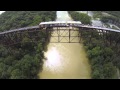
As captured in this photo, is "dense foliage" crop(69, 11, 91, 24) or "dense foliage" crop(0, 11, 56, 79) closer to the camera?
"dense foliage" crop(0, 11, 56, 79)

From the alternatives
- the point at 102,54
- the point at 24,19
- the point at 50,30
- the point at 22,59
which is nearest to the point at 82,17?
the point at 24,19

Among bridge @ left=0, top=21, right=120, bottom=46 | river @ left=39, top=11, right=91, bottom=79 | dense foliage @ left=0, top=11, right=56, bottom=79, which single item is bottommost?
river @ left=39, top=11, right=91, bottom=79

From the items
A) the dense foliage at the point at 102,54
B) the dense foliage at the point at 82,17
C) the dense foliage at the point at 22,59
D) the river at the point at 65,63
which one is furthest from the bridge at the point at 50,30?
the dense foliage at the point at 82,17

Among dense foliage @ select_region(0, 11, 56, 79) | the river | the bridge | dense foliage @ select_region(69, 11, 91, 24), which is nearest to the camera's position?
dense foliage @ select_region(0, 11, 56, 79)

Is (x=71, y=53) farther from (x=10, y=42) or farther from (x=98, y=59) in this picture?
(x=10, y=42)

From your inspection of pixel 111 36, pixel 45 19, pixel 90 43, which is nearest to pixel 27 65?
pixel 90 43

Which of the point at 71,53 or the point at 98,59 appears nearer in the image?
the point at 98,59

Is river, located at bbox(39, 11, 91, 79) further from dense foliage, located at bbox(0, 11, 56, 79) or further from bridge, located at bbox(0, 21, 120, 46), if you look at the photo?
bridge, located at bbox(0, 21, 120, 46)

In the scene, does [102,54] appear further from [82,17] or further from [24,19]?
[24,19]

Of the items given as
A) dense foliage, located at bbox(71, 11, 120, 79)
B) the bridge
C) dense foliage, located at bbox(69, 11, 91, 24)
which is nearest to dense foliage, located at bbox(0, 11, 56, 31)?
dense foliage, located at bbox(69, 11, 91, 24)
